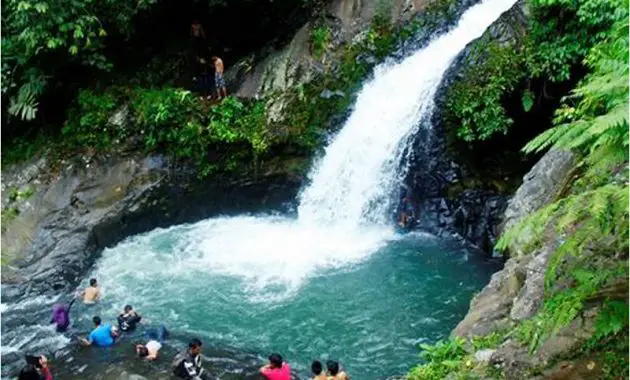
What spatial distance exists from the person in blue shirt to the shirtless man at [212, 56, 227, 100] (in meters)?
6.45

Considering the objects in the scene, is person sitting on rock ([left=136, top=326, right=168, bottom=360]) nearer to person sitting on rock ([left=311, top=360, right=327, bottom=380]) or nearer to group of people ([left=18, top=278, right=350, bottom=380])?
group of people ([left=18, top=278, right=350, bottom=380])

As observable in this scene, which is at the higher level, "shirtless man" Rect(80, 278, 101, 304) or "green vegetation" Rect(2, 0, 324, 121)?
"green vegetation" Rect(2, 0, 324, 121)

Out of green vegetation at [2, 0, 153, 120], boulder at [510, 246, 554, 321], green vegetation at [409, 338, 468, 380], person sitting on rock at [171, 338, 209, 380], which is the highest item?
green vegetation at [2, 0, 153, 120]

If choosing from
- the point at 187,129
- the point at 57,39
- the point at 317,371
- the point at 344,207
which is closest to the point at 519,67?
the point at 344,207

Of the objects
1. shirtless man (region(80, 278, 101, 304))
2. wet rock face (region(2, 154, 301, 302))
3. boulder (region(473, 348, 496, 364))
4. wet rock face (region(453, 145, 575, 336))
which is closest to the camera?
boulder (region(473, 348, 496, 364))

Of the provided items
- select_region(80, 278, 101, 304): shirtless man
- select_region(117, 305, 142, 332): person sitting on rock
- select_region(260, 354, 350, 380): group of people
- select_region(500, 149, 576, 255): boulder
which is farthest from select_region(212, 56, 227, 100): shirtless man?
select_region(260, 354, 350, 380): group of people

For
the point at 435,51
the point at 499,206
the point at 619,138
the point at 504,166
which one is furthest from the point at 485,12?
the point at 619,138

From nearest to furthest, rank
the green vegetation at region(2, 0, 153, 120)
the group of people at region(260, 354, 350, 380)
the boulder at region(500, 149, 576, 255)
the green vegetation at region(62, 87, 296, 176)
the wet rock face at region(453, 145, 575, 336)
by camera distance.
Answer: the wet rock face at region(453, 145, 575, 336), the group of people at region(260, 354, 350, 380), the boulder at region(500, 149, 576, 255), the green vegetation at region(2, 0, 153, 120), the green vegetation at region(62, 87, 296, 176)

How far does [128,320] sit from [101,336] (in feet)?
1.66

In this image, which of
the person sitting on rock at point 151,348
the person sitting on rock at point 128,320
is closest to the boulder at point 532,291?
the person sitting on rock at point 151,348

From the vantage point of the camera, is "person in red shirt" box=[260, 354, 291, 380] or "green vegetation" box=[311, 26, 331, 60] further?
"green vegetation" box=[311, 26, 331, 60]

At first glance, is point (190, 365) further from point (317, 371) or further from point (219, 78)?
point (219, 78)

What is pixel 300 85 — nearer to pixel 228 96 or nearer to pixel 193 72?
pixel 228 96

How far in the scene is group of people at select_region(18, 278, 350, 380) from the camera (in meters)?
9.32
